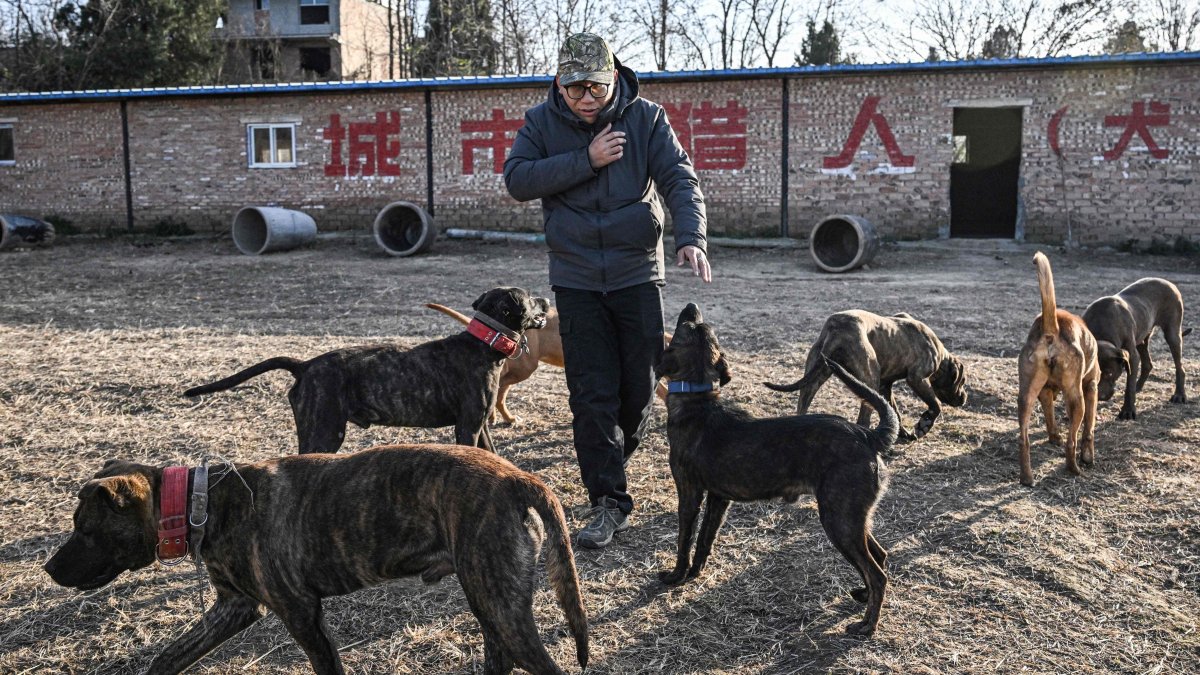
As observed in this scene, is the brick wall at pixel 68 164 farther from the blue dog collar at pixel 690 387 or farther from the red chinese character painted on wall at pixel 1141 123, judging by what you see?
the blue dog collar at pixel 690 387

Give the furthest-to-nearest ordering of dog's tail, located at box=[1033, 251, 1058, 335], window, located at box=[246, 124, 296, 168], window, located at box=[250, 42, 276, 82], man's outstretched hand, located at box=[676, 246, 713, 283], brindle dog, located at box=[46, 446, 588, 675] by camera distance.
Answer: window, located at box=[250, 42, 276, 82] < window, located at box=[246, 124, 296, 168] < dog's tail, located at box=[1033, 251, 1058, 335] < man's outstretched hand, located at box=[676, 246, 713, 283] < brindle dog, located at box=[46, 446, 588, 675]

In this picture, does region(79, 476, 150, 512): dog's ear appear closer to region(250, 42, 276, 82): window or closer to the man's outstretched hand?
the man's outstretched hand

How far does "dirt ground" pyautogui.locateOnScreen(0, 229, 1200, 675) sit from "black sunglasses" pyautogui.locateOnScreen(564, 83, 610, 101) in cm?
206

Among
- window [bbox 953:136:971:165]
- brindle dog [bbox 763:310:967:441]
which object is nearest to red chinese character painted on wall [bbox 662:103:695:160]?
window [bbox 953:136:971:165]

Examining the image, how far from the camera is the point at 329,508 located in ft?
10.1

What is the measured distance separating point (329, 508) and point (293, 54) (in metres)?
45.2

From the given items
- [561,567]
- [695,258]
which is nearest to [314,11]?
[695,258]

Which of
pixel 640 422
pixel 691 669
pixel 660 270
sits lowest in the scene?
pixel 691 669

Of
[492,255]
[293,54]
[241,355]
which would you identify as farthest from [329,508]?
[293,54]

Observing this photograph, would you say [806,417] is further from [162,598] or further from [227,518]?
[162,598]

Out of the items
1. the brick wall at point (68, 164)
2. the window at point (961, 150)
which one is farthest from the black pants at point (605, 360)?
the brick wall at point (68, 164)

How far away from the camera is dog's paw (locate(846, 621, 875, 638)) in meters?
3.58

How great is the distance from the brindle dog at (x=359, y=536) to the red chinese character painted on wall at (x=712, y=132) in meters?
15.4

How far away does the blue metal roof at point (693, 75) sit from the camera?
16.3m
